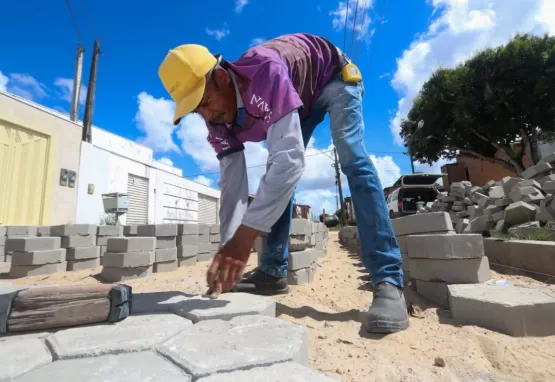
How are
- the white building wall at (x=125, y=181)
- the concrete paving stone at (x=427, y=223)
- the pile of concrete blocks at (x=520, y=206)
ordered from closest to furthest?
the concrete paving stone at (x=427, y=223), the pile of concrete blocks at (x=520, y=206), the white building wall at (x=125, y=181)

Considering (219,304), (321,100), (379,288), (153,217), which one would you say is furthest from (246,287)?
(153,217)

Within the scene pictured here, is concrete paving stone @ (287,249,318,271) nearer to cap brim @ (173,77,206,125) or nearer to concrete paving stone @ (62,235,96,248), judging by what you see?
cap brim @ (173,77,206,125)

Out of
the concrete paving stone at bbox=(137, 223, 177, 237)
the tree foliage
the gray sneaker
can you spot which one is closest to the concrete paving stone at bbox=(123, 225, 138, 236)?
the concrete paving stone at bbox=(137, 223, 177, 237)

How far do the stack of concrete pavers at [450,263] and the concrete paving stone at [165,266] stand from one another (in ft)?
12.7

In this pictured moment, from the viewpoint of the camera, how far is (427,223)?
2740 millimetres

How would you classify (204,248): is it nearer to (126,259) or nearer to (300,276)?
(126,259)

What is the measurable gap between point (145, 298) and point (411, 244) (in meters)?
1.80

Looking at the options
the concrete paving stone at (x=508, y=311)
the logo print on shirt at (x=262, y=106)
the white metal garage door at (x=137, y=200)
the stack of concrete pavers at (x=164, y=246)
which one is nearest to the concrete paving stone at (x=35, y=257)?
the stack of concrete pavers at (x=164, y=246)

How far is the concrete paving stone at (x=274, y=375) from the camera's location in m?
0.87

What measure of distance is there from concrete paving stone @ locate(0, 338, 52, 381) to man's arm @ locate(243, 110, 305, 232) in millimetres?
812

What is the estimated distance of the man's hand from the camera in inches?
53.5

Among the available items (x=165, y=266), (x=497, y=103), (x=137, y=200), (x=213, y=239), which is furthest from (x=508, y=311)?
(x=497, y=103)

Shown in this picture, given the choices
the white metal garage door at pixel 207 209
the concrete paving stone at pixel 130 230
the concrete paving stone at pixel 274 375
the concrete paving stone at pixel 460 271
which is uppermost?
the white metal garage door at pixel 207 209

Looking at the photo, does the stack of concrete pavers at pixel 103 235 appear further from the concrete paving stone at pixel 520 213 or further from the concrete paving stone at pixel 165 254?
the concrete paving stone at pixel 520 213
